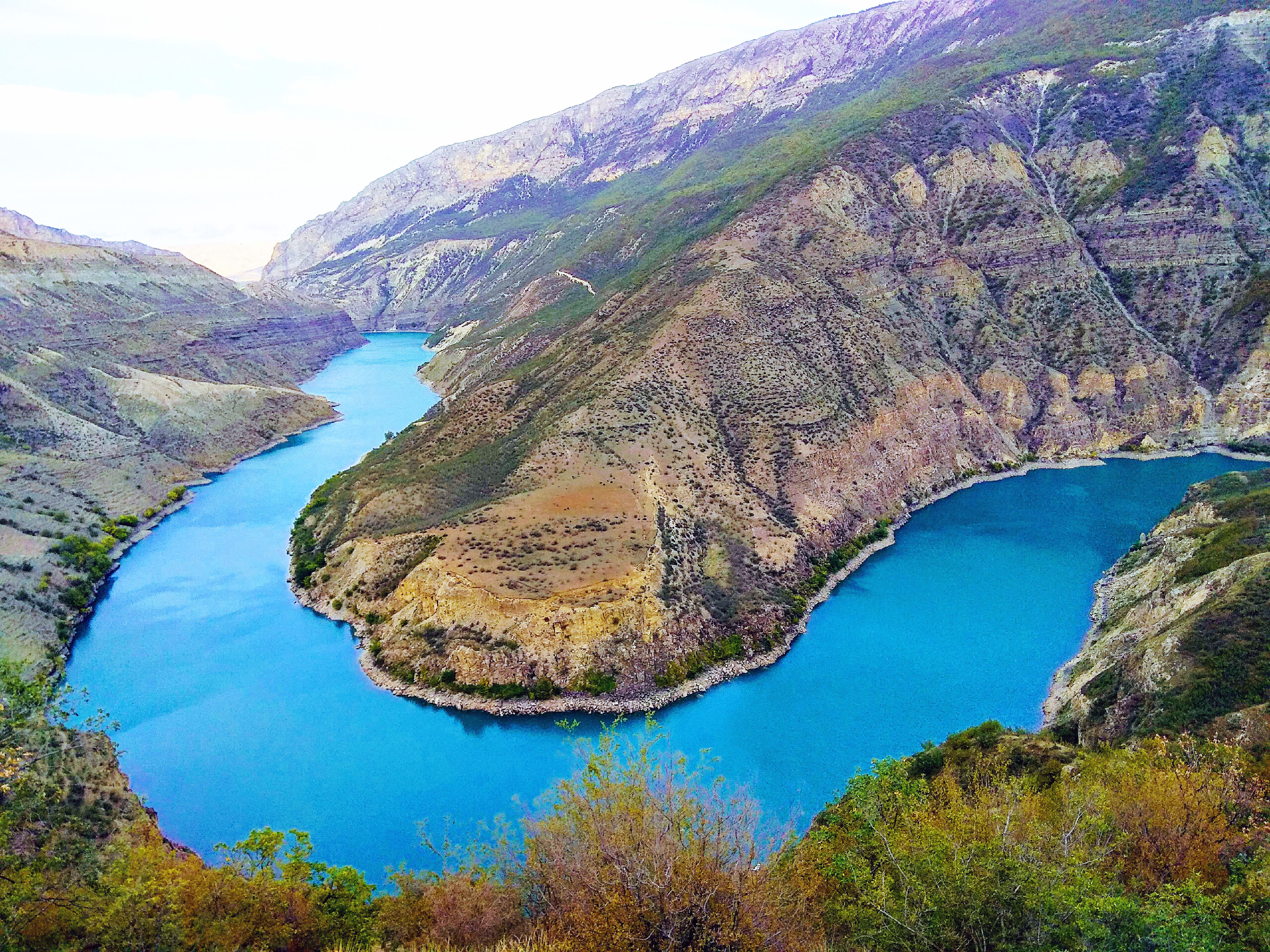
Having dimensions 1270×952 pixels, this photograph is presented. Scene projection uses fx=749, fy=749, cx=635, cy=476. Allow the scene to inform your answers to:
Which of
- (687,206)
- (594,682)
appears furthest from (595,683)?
(687,206)

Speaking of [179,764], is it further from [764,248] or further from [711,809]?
[764,248]

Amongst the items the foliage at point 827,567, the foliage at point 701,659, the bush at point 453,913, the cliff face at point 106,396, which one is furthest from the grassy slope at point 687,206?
the bush at point 453,913

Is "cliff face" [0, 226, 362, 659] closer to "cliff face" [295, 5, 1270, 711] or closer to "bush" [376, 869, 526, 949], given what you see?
"cliff face" [295, 5, 1270, 711]

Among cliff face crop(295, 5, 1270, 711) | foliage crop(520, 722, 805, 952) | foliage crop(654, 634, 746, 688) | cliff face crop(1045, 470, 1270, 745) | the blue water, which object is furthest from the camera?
cliff face crop(295, 5, 1270, 711)

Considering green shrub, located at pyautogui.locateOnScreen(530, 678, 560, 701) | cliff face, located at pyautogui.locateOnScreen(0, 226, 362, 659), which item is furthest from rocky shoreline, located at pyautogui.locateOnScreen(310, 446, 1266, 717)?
cliff face, located at pyautogui.locateOnScreen(0, 226, 362, 659)

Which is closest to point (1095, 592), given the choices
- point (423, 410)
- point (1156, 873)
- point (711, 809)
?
point (1156, 873)

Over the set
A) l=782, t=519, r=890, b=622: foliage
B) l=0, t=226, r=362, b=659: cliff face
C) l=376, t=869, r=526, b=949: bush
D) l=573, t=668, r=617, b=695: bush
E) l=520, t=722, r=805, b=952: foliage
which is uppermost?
l=0, t=226, r=362, b=659: cliff face
